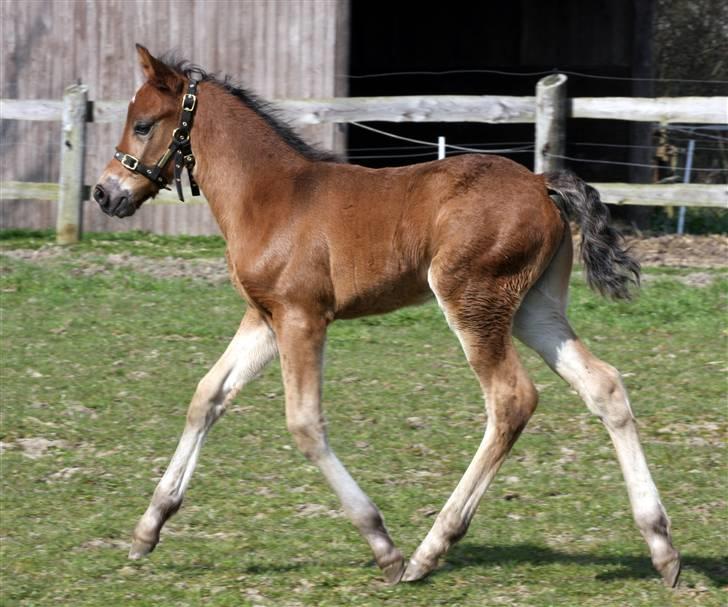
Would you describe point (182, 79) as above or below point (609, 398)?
above

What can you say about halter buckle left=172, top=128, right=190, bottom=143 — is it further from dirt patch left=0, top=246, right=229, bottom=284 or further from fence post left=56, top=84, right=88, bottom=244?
fence post left=56, top=84, right=88, bottom=244

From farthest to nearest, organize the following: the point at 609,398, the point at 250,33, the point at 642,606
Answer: the point at 250,33 < the point at 609,398 < the point at 642,606

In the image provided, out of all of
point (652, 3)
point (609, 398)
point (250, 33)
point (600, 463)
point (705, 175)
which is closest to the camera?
point (609, 398)

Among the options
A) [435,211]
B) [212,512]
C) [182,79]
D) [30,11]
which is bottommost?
[212,512]

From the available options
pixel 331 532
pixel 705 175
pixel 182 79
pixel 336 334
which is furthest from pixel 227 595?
pixel 705 175

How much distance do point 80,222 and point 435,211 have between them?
820 centimetres

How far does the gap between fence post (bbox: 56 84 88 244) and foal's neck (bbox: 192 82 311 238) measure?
7.32 m

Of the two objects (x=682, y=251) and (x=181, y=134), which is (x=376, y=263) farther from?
(x=682, y=251)

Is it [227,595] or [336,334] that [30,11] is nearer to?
[336,334]

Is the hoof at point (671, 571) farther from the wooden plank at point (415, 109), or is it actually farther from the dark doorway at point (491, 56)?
the dark doorway at point (491, 56)

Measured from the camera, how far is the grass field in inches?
197

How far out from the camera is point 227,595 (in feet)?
15.8

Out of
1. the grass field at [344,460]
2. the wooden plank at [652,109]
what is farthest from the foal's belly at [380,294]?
the wooden plank at [652,109]

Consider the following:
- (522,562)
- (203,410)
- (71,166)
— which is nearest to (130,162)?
(203,410)
